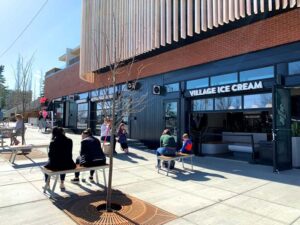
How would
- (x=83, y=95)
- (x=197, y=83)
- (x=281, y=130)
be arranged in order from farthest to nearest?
(x=83, y=95), (x=197, y=83), (x=281, y=130)

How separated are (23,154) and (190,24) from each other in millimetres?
8423

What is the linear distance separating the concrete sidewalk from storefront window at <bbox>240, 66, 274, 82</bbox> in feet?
10.6

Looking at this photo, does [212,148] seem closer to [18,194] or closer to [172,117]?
[172,117]

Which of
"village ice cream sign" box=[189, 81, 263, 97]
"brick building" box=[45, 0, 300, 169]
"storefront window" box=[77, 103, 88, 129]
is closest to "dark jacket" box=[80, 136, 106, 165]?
"brick building" box=[45, 0, 300, 169]

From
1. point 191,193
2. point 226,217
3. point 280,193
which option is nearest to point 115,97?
point 191,193

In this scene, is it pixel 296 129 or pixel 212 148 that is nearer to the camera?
pixel 296 129

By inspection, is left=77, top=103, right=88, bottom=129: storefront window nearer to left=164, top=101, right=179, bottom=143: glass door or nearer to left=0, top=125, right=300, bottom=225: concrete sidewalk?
left=164, top=101, right=179, bottom=143: glass door

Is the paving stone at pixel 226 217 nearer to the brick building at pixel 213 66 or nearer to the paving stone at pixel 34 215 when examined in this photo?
the paving stone at pixel 34 215

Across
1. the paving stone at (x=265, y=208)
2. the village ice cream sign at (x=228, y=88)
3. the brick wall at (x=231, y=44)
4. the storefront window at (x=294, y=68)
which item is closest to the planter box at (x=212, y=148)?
the village ice cream sign at (x=228, y=88)

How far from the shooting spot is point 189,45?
12375mm

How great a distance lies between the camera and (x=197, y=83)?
11.9 metres

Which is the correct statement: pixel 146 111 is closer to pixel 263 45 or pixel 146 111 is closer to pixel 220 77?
pixel 220 77

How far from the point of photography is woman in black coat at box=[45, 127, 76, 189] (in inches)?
227

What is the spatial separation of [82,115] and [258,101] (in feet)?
53.7
